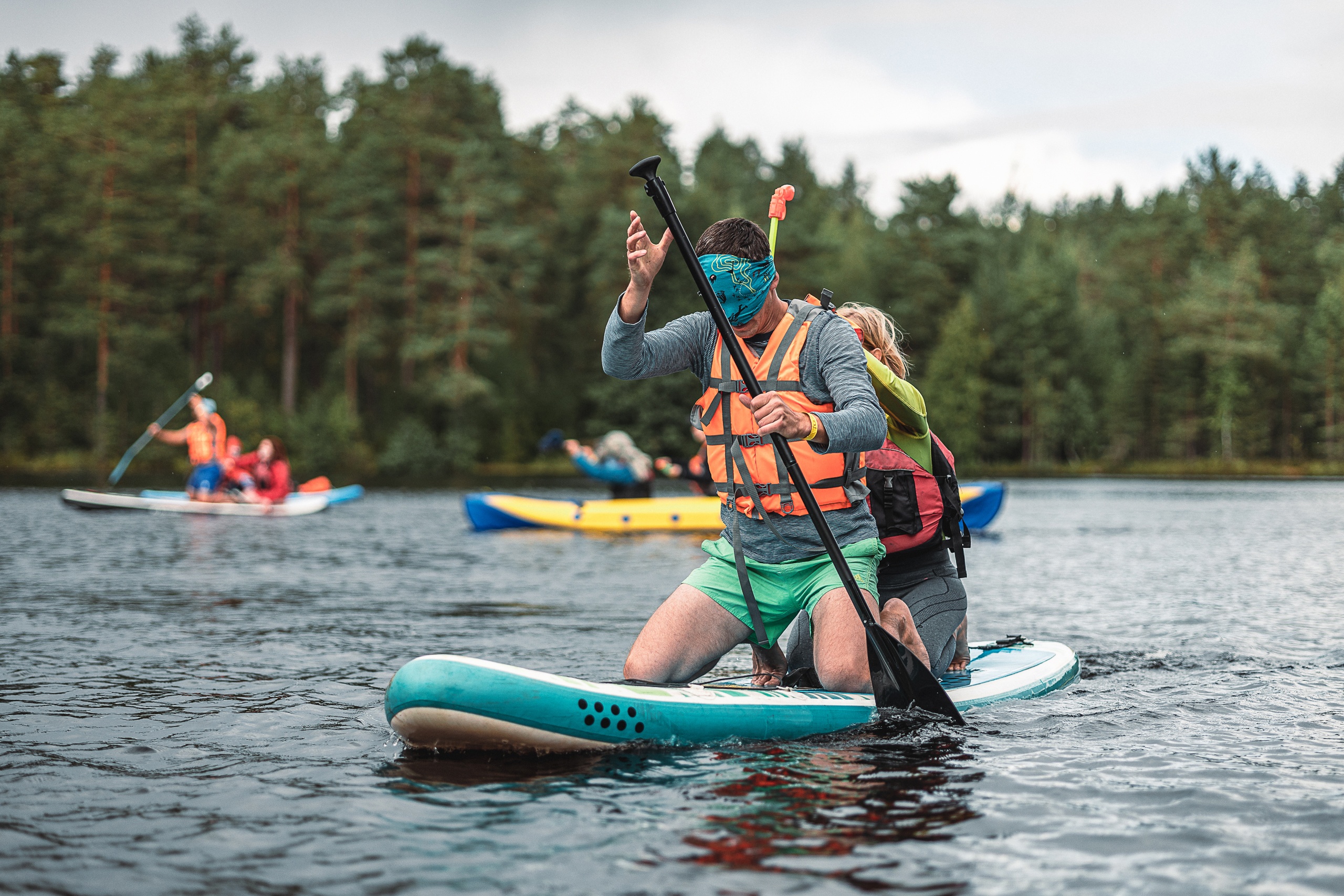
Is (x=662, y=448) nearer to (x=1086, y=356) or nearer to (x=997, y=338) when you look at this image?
(x=997, y=338)

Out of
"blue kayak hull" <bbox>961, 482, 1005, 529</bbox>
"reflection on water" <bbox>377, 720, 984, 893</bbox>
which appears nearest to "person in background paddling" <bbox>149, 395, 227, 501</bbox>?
"blue kayak hull" <bbox>961, 482, 1005, 529</bbox>

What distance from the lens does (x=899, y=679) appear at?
4.43 metres

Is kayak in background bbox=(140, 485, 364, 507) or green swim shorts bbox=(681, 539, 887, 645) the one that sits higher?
green swim shorts bbox=(681, 539, 887, 645)

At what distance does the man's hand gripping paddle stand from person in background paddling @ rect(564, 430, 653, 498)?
550 inches

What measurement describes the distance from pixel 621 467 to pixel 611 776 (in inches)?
572

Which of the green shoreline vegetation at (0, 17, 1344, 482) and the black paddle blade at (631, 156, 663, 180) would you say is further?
the green shoreline vegetation at (0, 17, 1344, 482)

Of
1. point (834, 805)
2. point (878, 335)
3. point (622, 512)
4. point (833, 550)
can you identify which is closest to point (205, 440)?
point (622, 512)

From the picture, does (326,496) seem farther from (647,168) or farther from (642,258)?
(642,258)

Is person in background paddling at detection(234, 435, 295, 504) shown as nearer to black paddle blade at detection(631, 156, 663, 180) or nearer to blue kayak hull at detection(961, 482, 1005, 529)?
blue kayak hull at detection(961, 482, 1005, 529)

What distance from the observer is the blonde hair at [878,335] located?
15.6ft

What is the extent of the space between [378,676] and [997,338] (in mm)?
50955

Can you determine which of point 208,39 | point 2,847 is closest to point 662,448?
point 208,39

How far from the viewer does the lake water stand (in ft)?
10.4

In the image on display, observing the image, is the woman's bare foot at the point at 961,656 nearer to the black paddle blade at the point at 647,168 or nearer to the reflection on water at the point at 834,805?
the reflection on water at the point at 834,805
